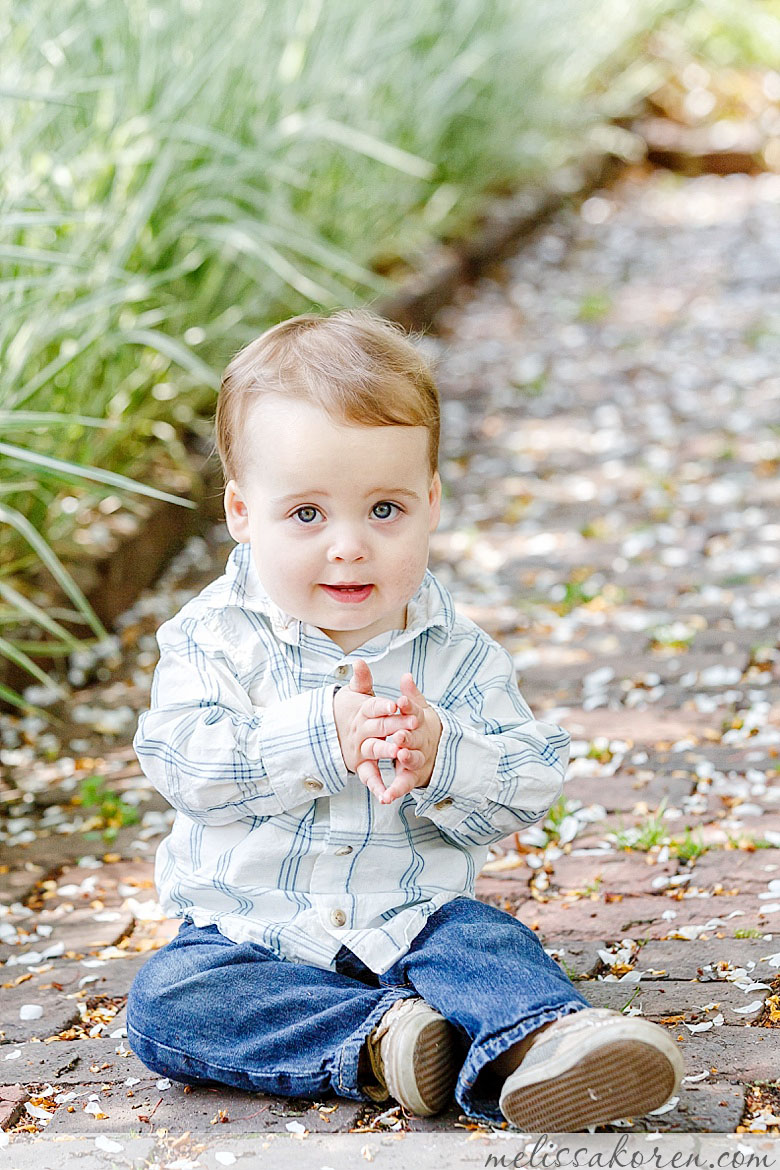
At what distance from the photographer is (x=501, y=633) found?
341 centimetres

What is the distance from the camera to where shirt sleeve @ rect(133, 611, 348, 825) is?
172 cm

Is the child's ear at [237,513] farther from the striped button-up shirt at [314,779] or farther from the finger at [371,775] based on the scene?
the finger at [371,775]

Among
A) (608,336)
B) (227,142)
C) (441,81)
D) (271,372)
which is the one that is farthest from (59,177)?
(608,336)

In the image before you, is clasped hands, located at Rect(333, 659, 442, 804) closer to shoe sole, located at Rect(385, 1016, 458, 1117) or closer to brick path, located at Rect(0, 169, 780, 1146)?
shoe sole, located at Rect(385, 1016, 458, 1117)

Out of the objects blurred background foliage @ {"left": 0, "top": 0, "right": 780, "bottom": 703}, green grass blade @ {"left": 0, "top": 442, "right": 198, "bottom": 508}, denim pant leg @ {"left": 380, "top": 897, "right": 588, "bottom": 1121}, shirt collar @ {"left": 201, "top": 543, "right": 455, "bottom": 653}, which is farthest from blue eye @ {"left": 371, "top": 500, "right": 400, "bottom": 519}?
blurred background foliage @ {"left": 0, "top": 0, "right": 780, "bottom": 703}

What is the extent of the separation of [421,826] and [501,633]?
161 cm

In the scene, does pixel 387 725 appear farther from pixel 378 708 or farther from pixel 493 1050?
pixel 493 1050

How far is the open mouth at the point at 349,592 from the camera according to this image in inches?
69.1

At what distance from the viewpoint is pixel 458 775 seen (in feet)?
5.65

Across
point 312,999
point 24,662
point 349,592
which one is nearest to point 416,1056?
point 312,999

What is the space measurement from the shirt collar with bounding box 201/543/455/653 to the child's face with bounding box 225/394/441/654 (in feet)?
0.14

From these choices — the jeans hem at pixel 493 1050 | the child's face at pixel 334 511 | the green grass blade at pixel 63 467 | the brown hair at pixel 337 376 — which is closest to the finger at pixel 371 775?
the child's face at pixel 334 511

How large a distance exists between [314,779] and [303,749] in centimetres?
4

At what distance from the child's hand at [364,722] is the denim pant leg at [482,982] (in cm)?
19
